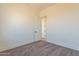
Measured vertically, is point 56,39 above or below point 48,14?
below

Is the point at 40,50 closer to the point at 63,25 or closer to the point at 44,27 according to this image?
→ the point at 44,27

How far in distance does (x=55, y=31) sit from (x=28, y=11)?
1.22 ft

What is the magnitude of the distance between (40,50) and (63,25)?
38 centimetres

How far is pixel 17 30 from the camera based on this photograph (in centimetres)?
129

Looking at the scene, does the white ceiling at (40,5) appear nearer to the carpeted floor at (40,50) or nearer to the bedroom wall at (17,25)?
the bedroom wall at (17,25)

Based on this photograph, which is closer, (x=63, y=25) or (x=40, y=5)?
(x=40, y=5)

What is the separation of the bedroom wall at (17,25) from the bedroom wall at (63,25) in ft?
0.43

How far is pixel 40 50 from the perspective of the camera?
1.30 metres

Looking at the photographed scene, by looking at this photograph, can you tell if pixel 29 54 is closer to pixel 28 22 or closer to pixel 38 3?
pixel 28 22

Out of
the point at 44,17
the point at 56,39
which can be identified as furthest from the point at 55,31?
the point at 44,17

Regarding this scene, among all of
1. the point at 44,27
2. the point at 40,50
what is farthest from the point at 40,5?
the point at 40,50

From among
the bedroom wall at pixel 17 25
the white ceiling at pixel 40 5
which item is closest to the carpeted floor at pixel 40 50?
the bedroom wall at pixel 17 25

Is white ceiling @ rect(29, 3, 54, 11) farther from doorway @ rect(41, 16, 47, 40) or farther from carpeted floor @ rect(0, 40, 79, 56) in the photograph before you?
carpeted floor @ rect(0, 40, 79, 56)

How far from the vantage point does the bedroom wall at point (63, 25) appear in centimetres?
127
